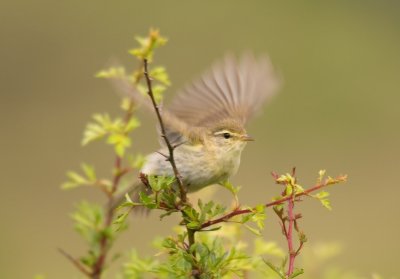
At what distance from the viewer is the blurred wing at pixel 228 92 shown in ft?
12.9

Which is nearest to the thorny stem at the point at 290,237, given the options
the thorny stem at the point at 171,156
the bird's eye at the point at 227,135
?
the thorny stem at the point at 171,156

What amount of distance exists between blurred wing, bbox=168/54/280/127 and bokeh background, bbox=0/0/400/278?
3.54 m

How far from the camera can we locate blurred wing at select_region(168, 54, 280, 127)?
155 inches

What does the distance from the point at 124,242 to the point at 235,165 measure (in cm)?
608

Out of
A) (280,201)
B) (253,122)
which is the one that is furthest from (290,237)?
(253,122)

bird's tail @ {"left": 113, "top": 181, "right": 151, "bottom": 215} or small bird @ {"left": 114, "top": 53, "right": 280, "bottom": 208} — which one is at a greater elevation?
small bird @ {"left": 114, "top": 53, "right": 280, "bottom": 208}

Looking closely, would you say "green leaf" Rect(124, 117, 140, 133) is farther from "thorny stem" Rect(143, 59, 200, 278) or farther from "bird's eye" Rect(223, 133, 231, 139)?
"bird's eye" Rect(223, 133, 231, 139)

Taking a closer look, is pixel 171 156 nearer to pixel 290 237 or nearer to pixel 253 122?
pixel 290 237

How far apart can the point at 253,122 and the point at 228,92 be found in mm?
8894

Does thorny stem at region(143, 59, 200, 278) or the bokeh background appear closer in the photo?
thorny stem at region(143, 59, 200, 278)

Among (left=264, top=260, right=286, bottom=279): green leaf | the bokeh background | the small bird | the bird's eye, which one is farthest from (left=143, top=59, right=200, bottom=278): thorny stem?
the bokeh background

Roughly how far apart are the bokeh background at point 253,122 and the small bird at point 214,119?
3.56m

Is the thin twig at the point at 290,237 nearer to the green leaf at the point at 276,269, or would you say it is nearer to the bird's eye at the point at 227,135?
the green leaf at the point at 276,269

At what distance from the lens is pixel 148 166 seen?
3.61 metres
